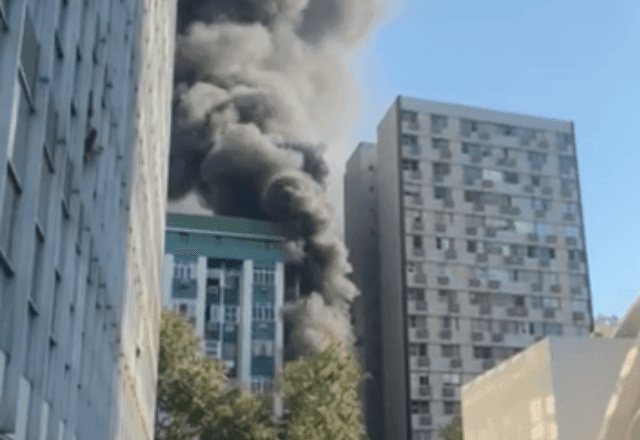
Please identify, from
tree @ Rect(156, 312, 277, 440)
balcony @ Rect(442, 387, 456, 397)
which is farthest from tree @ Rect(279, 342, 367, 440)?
balcony @ Rect(442, 387, 456, 397)

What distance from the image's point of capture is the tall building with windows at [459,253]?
79938 mm

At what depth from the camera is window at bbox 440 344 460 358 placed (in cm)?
7981

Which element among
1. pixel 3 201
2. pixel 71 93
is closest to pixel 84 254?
pixel 71 93

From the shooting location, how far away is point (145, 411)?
42281mm

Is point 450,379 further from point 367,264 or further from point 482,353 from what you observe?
point 367,264

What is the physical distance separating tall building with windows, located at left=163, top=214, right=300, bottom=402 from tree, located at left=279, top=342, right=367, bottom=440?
25.8m

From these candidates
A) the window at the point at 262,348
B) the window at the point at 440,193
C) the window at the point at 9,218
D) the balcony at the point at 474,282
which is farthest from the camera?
the window at the point at 440,193

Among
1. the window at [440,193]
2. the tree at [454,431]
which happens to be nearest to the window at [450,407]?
the tree at [454,431]

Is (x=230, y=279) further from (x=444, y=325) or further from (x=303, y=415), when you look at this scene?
(x=303, y=415)

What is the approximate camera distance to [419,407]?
254ft

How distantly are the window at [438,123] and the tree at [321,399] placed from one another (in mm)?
37753

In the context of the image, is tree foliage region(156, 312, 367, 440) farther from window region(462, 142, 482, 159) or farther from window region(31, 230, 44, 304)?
window region(462, 142, 482, 159)

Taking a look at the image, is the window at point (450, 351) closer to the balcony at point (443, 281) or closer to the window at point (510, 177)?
the balcony at point (443, 281)

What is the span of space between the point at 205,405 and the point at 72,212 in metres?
29.5
